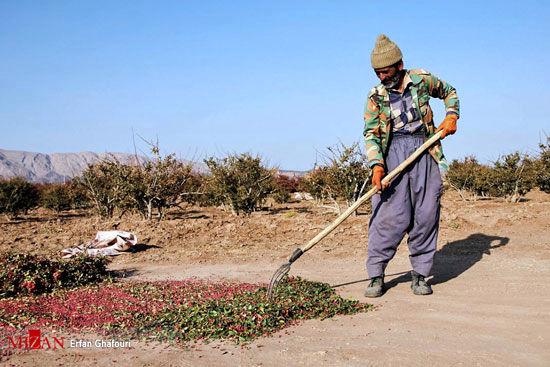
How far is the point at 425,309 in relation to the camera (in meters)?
3.61

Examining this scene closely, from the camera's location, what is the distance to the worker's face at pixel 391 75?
4.05m

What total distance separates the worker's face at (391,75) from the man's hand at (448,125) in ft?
1.91

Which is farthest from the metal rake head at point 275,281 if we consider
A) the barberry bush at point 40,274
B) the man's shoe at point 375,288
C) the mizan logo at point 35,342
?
the barberry bush at point 40,274

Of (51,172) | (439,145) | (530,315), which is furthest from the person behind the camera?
(51,172)

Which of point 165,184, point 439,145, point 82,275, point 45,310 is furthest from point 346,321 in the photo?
point 165,184

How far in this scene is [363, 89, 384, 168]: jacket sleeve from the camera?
4168mm

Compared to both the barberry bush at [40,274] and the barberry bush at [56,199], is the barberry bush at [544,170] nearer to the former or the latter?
the barberry bush at [40,274]

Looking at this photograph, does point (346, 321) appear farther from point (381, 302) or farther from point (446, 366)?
point (446, 366)

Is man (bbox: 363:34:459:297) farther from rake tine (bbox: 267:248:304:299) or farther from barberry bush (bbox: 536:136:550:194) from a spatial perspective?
barberry bush (bbox: 536:136:550:194)

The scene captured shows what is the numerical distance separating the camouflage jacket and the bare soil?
1374mm

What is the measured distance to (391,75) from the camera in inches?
161

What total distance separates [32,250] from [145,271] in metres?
3.72

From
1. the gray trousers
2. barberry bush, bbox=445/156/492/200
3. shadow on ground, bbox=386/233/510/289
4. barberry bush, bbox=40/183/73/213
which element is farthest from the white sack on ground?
barberry bush, bbox=445/156/492/200

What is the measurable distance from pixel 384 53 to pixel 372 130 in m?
0.74
